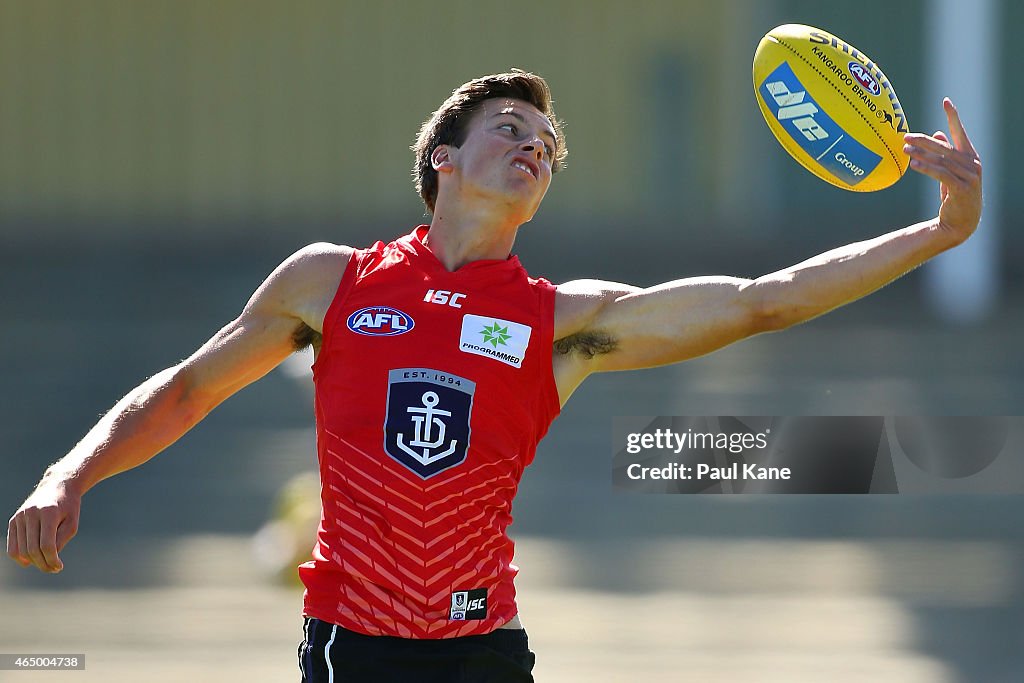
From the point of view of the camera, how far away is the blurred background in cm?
816

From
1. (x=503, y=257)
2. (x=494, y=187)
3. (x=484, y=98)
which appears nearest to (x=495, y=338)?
(x=503, y=257)

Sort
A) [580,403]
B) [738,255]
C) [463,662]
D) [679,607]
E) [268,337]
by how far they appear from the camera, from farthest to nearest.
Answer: [738,255] < [580,403] < [679,607] < [268,337] < [463,662]

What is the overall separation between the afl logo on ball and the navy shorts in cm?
181

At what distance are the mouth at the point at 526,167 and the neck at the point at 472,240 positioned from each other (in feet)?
0.45

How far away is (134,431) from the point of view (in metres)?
3.90

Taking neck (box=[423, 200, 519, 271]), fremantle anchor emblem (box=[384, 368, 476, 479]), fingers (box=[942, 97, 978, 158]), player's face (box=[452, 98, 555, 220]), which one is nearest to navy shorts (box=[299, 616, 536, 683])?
fremantle anchor emblem (box=[384, 368, 476, 479])

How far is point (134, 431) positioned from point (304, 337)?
0.48 meters

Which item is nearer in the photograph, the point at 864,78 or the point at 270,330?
the point at 270,330

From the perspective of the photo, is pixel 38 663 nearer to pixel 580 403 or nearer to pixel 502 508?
pixel 502 508

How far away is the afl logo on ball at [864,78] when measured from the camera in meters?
4.33

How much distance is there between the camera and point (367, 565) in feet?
12.2

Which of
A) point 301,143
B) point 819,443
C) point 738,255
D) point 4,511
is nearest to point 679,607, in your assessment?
point 819,443

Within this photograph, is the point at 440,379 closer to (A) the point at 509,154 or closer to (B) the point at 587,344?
(B) the point at 587,344

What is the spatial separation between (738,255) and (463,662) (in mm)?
17738
